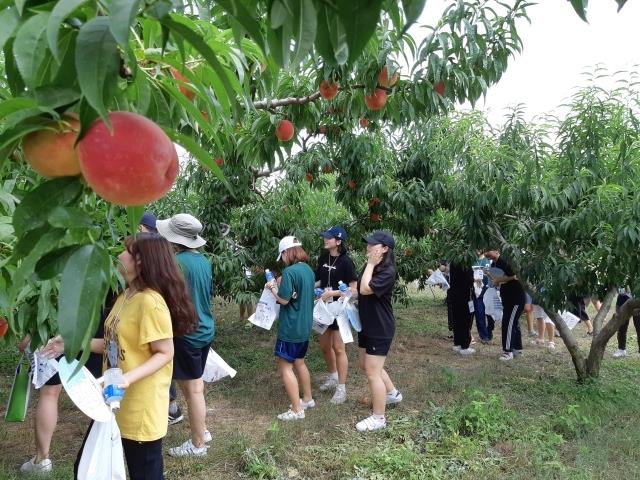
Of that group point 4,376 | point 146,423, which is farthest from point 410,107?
point 4,376

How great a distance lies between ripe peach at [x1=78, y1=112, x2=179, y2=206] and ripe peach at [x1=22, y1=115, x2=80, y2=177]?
0.15ft

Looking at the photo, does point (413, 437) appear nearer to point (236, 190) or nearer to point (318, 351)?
point (318, 351)

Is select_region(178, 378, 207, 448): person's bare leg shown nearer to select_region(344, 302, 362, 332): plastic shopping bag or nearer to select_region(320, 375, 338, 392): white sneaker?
select_region(344, 302, 362, 332): plastic shopping bag

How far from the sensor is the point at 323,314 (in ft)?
17.0

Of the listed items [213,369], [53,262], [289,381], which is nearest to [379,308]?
[289,381]

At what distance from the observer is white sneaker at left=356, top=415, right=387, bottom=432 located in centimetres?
428

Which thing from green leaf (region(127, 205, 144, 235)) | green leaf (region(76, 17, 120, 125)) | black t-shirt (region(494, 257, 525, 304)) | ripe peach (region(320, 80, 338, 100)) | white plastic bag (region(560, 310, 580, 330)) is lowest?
white plastic bag (region(560, 310, 580, 330))

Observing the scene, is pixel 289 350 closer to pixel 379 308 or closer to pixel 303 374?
pixel 303 374

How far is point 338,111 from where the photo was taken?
10.9 feet

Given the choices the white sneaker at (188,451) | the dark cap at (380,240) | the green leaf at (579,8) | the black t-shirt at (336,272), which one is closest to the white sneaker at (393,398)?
the black t-shirt at (336,272)

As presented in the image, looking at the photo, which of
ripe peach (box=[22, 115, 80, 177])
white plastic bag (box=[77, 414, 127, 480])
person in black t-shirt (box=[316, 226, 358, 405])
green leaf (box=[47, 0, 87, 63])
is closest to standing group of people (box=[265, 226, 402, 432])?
person in black t-shirt (box=[316, 226, 358, 405])

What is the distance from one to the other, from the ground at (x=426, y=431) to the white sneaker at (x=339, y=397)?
0.07m

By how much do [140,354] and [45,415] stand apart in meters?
1.44

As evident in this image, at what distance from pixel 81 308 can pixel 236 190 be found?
6.25 metres
